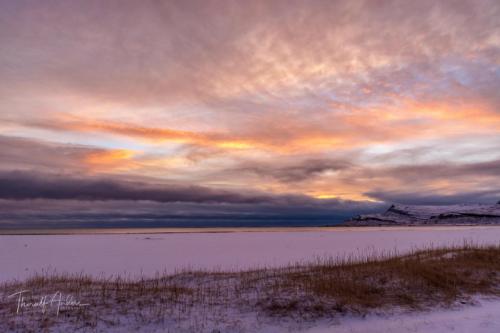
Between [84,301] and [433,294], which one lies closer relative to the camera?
[84,301]

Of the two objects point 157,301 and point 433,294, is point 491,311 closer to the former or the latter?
point 433,294

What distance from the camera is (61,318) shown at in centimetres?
1123

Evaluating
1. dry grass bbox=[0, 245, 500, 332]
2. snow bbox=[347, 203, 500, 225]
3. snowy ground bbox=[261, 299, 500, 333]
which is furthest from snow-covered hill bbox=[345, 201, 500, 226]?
snowy ground bbox=[261, 299, 500, 333]

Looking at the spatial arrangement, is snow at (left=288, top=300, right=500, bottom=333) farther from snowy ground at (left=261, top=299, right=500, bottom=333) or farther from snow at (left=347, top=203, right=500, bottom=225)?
snow at (left=347, top=203, right=500, bottom=225)

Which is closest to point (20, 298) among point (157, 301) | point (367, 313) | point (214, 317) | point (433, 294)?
point (157, 301)

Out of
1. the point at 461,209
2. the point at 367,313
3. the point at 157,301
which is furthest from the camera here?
the point at 461,209

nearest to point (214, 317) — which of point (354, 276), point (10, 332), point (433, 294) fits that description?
point (10, 332)

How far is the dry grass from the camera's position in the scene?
1140 centimetres

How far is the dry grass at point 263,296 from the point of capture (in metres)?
11.4

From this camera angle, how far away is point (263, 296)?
13.7 m

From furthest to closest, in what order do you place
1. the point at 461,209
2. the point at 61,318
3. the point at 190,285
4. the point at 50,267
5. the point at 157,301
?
the point at 461,209, the point at 50,267, the point at 190,285, the point at 157,301, the point at 61,318

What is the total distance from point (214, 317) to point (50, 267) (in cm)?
2053

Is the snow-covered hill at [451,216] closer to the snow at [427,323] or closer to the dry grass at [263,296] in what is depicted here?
the dry grass at [263,296]

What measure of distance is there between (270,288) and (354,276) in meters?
3.69
